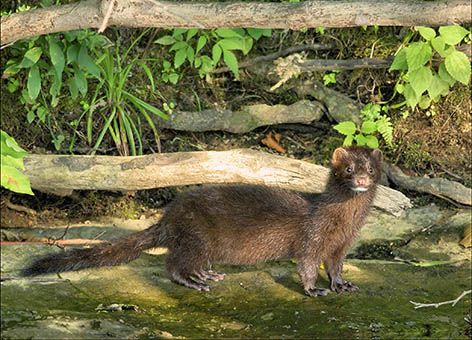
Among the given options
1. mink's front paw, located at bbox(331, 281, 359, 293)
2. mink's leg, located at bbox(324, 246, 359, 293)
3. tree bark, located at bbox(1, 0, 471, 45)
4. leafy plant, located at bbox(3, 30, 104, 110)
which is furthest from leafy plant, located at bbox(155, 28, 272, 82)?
mink's front paw, located at bbox(331, 281, 359, 293)

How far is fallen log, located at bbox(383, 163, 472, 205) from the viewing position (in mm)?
6789

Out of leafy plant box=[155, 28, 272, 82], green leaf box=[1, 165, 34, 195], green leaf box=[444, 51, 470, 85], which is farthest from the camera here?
leafy plant box=[155, 28, 272, 82]

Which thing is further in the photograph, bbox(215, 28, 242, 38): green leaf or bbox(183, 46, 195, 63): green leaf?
bbox(183, 46, 195, 63): green leaf

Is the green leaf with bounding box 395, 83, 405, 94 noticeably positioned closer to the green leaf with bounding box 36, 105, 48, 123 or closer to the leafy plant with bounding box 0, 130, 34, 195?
the green leaf with bounding box 36, 105, 48, 123

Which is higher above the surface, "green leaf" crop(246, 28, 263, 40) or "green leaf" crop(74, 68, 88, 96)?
"green leaf" crop(246, 28, 263, 40)

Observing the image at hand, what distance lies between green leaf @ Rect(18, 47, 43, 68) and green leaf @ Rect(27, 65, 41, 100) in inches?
3.1

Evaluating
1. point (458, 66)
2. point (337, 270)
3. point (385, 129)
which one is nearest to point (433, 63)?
point (458, 66)

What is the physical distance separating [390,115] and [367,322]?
271 centimetres

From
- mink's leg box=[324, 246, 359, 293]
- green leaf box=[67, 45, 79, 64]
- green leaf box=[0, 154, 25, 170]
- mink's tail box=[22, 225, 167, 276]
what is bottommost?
mink's leg box=[324, 246, 359, 293]

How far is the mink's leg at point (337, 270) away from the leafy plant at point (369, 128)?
4.50 feet

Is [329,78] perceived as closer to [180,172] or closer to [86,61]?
[180,172]

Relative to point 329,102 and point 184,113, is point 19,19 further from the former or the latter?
point 329,102

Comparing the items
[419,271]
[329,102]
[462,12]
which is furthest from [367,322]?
[329,102]

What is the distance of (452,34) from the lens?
→ 6633 mm
